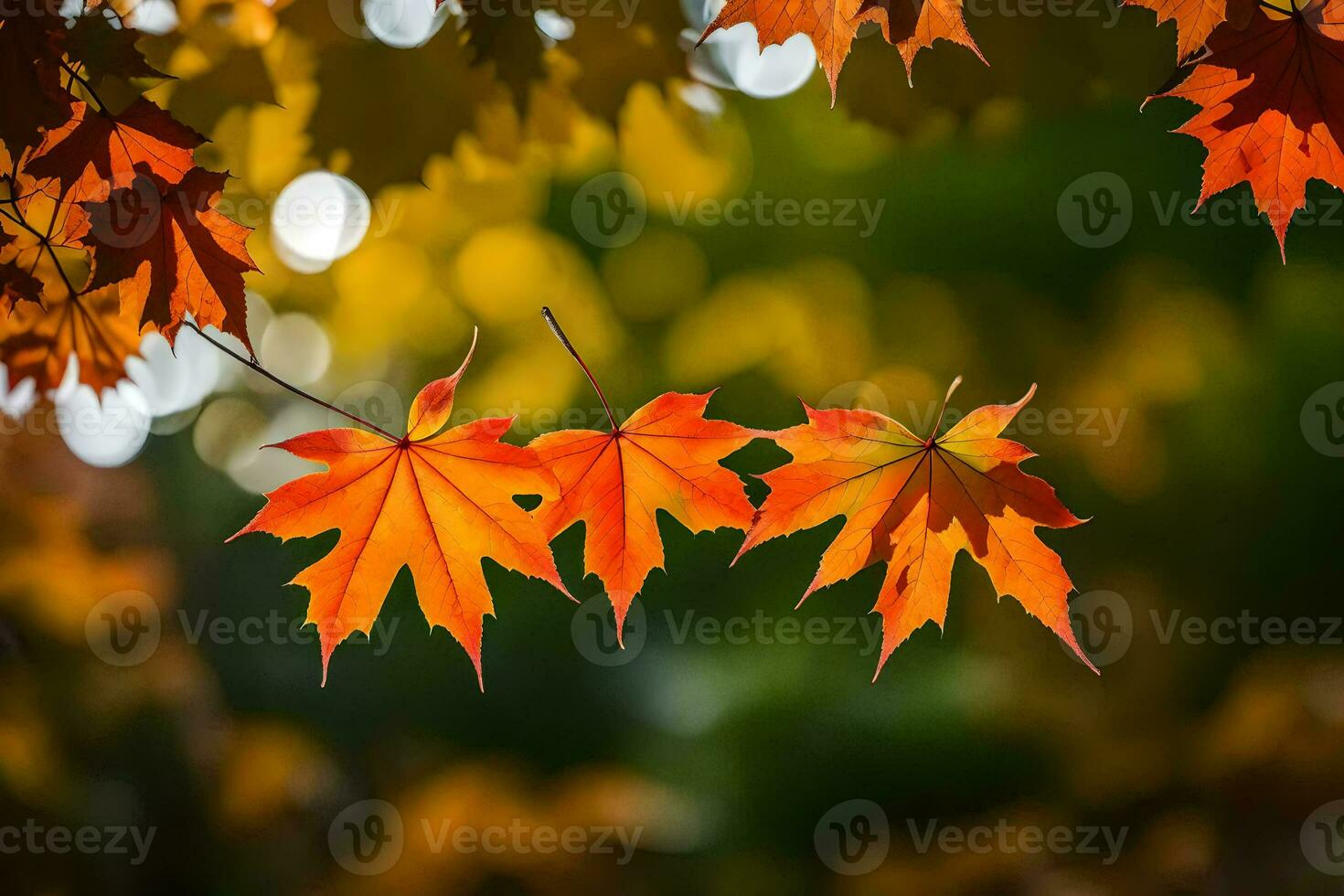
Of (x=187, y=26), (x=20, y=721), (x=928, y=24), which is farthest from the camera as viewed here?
(x=20, y=721)

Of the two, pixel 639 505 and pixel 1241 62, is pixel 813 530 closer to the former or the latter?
pixel 639 505

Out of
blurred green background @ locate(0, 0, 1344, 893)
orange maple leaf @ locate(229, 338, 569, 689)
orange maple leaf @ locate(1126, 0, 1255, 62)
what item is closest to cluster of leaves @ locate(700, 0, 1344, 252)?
orange maple leaf @ locate(1126, 0, 1255, 62)

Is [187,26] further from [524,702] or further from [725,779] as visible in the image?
[725,779]

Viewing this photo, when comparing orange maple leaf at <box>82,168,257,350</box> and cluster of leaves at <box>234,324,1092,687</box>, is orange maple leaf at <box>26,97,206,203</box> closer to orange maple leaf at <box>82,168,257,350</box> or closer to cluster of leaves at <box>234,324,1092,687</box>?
orange maple leaf at <box>82,168,257,350</box>

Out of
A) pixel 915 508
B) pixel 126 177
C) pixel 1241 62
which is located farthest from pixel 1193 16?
pixel 126 177

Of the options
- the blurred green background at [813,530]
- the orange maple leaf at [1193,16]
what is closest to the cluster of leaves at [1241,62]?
the orange maple leaf at [1193,16]

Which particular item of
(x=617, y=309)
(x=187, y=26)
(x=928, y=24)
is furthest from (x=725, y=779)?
(x=187, y=26)
